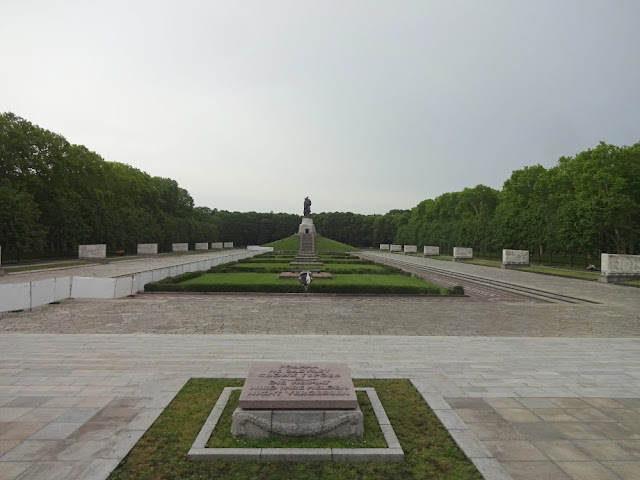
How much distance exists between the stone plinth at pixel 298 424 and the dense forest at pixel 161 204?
1434 inches

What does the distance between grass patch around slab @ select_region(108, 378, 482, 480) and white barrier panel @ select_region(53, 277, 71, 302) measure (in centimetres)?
1398

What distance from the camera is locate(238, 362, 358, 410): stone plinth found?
5.03 metres

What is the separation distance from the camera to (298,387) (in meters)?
5.36

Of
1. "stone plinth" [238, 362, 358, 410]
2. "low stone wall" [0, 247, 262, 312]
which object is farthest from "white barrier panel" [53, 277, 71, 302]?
"stone plinth" [238, 362, 358, 410]

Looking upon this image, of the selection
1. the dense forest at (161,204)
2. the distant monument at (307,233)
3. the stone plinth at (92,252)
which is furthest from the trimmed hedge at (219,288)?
the distant monument at (307,233)

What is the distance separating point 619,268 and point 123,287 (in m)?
31.9

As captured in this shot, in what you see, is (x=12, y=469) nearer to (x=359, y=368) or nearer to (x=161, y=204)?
(x=359, y=368)

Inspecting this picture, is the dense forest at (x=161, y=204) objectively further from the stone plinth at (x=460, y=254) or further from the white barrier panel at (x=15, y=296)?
the white barrier panel at (x=15, y=296)

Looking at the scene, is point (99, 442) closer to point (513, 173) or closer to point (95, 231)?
point (95, 231)

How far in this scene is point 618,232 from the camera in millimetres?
36594

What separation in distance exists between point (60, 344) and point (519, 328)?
44.3 ft

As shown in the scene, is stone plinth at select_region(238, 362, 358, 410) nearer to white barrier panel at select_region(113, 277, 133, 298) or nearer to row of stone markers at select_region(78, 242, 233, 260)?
white barrier panel at select_region(113, 277, 133, 298)

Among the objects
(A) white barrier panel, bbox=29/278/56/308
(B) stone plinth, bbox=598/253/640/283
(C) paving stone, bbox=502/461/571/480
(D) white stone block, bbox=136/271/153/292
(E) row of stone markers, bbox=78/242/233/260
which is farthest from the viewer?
(E) row of stone markers, bbox=78/242/233/260

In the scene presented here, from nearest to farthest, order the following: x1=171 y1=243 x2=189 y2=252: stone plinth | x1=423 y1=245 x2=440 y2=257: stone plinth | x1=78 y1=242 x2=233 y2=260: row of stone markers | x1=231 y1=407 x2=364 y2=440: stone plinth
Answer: x1=231 y1=407 x2=364 y2=440: stone plinth < x1=78 y1=242 x2=233 y2=260: row of stone markers < x1=171 y1=243 x2=189 y2=252: stone plinth < x1=423 y1=245 x2=440 y2=257: stone plinth
